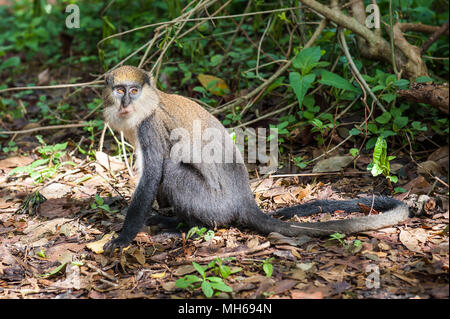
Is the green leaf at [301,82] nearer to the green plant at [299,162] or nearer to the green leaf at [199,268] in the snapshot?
the green plant at [299,162]

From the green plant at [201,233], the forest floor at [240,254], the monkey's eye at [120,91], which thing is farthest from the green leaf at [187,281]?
the monkey's eye at [120,91]

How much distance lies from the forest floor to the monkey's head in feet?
3.58

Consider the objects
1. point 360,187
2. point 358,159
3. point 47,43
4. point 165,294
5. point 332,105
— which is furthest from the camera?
point 47,43

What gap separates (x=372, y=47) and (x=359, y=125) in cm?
99

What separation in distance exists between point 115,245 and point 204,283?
120 centimetres

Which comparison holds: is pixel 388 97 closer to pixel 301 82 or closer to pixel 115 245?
pixel 301 82

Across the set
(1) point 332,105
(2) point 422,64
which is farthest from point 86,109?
(2) point 422,64

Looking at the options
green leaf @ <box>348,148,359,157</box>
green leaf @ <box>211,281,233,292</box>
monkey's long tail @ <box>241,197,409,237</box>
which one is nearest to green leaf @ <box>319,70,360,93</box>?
green leaf @ <box>348,148,359,157</box>

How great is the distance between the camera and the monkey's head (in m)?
4.78

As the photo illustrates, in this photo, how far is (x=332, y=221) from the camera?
4.38 m

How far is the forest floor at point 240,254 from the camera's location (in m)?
3.72

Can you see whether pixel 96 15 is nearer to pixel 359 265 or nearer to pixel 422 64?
pixel 422 64

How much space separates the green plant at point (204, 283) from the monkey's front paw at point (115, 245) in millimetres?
938

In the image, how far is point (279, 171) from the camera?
19.4ft
